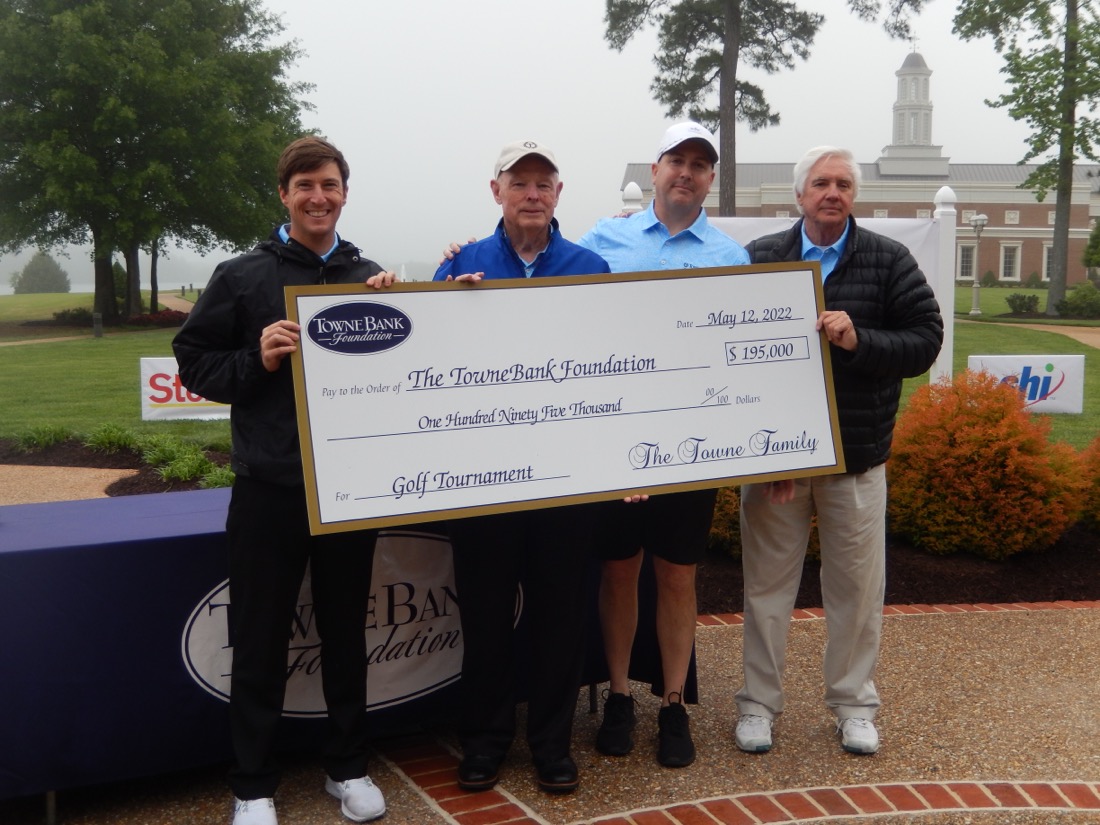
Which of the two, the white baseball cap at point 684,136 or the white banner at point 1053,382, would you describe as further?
the white banner at point 1053,382

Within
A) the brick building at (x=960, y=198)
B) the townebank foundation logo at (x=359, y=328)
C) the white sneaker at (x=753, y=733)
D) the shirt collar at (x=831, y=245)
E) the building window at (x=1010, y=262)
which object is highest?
the brick building at (x=960, y=198)

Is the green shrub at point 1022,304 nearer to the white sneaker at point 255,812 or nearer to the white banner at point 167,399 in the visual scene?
the white banner at point 167,399

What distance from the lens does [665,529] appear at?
3617mm

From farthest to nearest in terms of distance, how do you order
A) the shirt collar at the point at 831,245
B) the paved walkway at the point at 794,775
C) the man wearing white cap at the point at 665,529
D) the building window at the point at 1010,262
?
the building window at the point at 1010,262, the shirt collar at the point at 831,245, the man wearing white cap at the point at 665,529, the paved walkway at the point at 794,775

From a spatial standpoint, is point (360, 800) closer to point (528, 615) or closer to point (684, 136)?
point (528, 615)

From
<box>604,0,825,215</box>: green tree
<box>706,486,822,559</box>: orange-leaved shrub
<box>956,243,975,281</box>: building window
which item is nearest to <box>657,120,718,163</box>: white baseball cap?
<box>706,486,822,559</box>: orange-leaved shrub

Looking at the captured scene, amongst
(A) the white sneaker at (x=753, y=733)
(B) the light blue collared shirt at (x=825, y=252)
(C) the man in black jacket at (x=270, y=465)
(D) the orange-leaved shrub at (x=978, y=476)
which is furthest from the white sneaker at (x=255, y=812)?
(D) the orange-leaved shrub at (x=978, y=476)

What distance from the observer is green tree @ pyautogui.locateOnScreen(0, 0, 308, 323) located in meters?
32.8

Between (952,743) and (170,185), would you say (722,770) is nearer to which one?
(952,743)

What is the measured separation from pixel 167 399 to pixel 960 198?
78.3 meters

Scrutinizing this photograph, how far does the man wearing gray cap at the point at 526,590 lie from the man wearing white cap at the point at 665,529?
9.7 inches

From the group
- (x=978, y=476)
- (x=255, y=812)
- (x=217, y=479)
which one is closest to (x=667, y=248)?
(x=255, y=812)

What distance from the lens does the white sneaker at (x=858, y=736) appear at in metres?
3.70

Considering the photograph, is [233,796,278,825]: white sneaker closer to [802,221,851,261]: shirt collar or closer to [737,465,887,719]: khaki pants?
[737,465,887,719]: khaki pants
